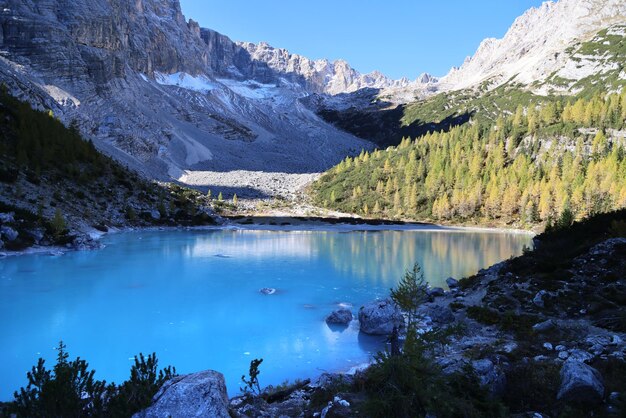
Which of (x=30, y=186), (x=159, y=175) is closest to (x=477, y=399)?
(x=30, y=186)

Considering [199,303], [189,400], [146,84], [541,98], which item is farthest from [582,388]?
[541,98]

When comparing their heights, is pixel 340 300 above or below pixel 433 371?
below

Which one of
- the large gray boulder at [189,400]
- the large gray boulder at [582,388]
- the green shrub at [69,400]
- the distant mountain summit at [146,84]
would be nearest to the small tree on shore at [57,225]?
the green shrub at [69,400]

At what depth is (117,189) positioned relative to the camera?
5438cm

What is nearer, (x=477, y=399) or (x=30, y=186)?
(x=477, y=399)

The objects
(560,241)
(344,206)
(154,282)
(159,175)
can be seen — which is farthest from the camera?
(159,175)

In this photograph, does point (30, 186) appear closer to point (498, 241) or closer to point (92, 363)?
point (92, 363)

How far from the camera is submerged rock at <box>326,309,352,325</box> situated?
58.0 ft

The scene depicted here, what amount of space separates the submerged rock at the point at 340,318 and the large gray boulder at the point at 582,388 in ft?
37.5

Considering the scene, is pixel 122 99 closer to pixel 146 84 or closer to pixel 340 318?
pixel 146 84

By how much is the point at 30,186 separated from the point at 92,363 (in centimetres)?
3644

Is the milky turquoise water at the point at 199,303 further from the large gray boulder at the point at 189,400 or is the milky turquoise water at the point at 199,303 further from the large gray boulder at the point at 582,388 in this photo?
the large gray boulder at the point at 582,388

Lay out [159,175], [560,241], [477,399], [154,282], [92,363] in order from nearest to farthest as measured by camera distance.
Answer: [477,399] < [92,363] < [560,241] < [154,282] < [159,175]

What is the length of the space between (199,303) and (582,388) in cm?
1874
